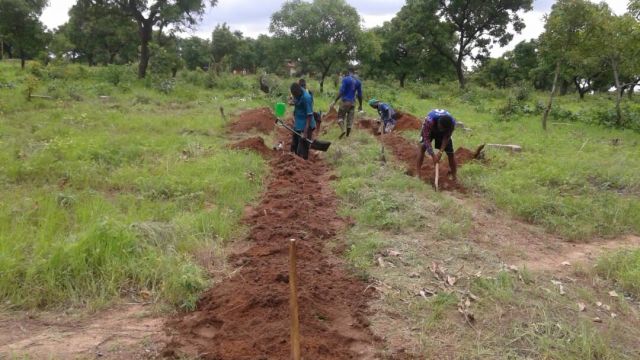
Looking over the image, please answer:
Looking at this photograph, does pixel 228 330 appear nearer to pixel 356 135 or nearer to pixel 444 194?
pixel 444 194

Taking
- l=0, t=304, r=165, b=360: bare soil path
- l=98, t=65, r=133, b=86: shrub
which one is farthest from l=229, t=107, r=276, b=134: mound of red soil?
l=98, t=65, r=133, b=86: shrub

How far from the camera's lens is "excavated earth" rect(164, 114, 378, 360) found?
3.11 metres

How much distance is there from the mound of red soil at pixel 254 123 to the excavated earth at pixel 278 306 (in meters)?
6.15

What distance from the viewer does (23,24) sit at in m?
23.7

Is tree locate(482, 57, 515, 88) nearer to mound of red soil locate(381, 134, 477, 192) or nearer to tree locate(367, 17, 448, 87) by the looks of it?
tree locate(367, 17, 448, 87)

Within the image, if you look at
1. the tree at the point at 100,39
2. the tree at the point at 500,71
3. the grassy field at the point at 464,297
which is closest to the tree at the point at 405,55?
the tree at the point at 500,71

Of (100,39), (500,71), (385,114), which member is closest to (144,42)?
(385,114)

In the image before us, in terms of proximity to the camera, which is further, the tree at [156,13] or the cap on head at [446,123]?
the tree at [156,13]

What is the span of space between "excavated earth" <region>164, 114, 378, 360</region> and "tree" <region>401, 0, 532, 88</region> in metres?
23.0

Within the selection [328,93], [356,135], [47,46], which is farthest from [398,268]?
[47,46]

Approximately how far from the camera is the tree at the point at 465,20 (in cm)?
2527

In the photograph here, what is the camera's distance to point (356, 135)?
37.0 ft

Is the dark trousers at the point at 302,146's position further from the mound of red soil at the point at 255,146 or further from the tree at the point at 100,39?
the tree at the point at 100,39

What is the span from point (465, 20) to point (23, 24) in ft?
72.7
